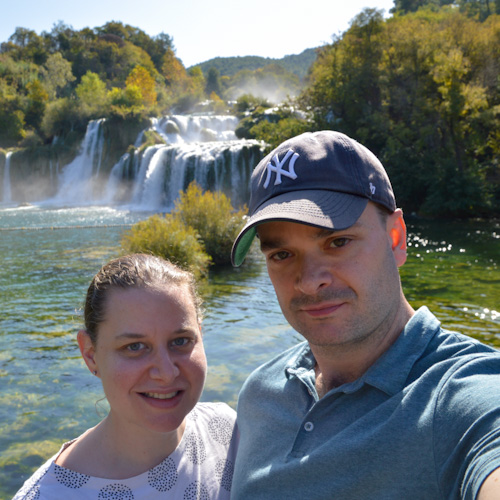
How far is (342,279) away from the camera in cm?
168

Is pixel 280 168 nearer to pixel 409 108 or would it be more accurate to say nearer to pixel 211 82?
pixel 409 108

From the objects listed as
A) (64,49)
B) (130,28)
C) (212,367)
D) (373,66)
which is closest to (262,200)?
(212,367)

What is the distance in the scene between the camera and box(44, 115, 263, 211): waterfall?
83.0 feet

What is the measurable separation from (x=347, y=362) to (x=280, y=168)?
26.4 inches

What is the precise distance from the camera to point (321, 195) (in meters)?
1.65

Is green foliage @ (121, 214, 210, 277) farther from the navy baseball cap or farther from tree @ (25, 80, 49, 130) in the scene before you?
tree @ (25, 80, 49, 130)

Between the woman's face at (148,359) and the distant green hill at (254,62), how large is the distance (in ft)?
483

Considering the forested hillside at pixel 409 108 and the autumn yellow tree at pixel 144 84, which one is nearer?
the forested hillside at pixel 409 108

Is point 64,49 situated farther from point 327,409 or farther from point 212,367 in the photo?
point 327,409

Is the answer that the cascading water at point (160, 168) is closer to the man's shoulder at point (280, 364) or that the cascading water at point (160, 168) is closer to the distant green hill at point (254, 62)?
the man's shoulder at point (280, 364)

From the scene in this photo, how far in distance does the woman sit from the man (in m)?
0.23

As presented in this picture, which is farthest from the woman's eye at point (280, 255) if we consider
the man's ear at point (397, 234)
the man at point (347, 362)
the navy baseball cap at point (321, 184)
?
the man's ear at point (397, 234)

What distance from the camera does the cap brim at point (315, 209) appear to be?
1.59 meters

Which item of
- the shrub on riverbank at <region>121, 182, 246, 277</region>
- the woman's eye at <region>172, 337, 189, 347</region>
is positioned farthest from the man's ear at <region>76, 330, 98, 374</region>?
the shrub on riverbank at <region>121, 182, 246, 277</region>
